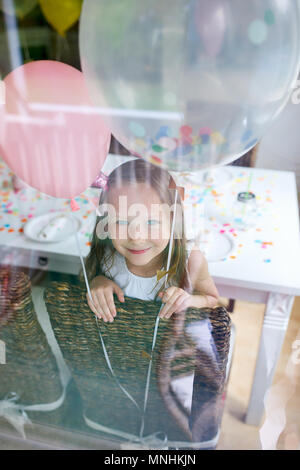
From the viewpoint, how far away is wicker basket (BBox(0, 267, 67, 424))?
3.13ft

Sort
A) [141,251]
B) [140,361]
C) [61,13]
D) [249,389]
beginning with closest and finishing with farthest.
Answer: [61,13] → [141,251] → [140,361] → [249,389]

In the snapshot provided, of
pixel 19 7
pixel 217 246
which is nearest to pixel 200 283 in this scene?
pixel 217 246

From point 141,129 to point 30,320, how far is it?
0.55 meters

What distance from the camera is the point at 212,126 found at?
26.8 inches

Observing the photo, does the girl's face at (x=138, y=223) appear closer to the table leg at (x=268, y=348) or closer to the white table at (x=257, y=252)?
the white table at (x=257, y=252)

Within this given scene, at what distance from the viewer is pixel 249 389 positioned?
1.08 metres

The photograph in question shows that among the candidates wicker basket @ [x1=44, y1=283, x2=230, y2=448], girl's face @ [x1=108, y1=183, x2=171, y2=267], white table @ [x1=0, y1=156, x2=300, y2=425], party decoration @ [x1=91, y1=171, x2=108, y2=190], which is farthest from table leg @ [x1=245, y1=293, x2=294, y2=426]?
party decoration @ [x1=91, y1=171, x2=108, y2=190]

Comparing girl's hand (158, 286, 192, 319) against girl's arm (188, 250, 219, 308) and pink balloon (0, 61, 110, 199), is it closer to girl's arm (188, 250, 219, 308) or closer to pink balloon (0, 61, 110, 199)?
girl's arm (188, 250, 219, 308)

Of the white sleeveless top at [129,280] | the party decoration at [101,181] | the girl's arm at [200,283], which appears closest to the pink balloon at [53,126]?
the party decoration at [101,181]

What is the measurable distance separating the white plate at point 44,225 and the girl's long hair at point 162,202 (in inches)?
7.1

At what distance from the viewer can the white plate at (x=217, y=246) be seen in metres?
0.94

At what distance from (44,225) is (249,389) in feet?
2.45

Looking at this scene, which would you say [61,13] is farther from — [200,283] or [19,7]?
[200,283]
